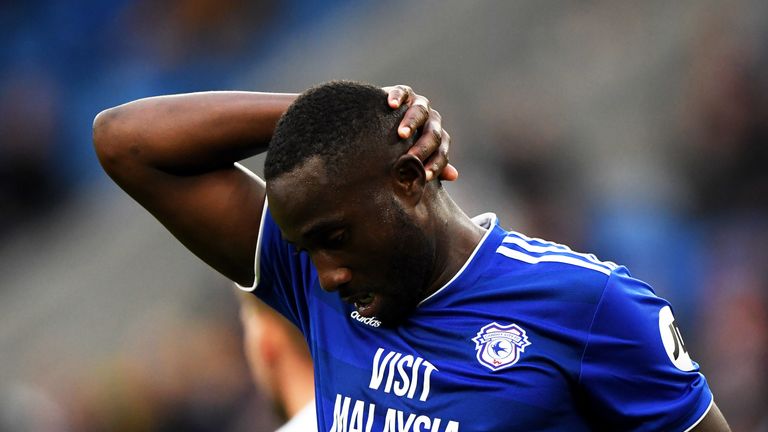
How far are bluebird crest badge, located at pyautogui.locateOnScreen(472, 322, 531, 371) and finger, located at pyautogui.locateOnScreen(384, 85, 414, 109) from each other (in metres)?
0.57

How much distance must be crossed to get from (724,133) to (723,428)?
5231 mm

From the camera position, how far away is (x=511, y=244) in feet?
9.62

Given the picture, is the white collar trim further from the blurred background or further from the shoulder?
the blurred background

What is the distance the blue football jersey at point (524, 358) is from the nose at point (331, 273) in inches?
Answer: 9.9

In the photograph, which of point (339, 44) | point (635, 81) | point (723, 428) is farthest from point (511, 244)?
point (339, 44)

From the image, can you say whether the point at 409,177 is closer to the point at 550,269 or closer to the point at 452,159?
the point at 550,269

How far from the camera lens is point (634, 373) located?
2.67m

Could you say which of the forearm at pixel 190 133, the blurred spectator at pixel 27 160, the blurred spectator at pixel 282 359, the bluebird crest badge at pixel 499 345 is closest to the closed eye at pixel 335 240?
the bluebird crest badge at pixel 499 345

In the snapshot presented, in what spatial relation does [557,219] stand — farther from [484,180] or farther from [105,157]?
[105,157]

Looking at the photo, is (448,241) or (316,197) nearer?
(316,197)

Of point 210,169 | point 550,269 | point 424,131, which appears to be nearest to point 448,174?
point 424,131

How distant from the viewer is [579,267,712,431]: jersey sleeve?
2.66m

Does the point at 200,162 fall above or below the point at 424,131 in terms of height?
below

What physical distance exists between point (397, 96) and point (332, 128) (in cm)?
21
